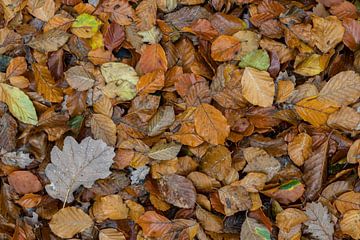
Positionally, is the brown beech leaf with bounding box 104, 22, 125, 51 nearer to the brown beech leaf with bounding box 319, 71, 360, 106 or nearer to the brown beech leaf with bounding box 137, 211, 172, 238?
the brown beech leaf with bounding box 137, 211, 172, 238

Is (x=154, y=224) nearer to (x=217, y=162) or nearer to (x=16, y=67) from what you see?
(x=217, y=162)

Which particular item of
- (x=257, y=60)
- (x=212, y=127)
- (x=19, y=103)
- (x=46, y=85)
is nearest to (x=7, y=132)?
(x=19, y=103)

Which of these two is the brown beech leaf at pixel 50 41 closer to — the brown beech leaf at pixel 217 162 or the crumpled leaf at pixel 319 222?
the brown beech leaf at pixel 217 162


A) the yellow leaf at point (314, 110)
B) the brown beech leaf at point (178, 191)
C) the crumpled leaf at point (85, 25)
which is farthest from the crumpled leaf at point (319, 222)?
the crumpled leaf at point (85, 25)

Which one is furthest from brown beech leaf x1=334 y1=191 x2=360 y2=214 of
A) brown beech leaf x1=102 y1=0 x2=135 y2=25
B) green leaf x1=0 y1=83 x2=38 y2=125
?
green leaf x1=0 y1=83 x2=38 y2=125

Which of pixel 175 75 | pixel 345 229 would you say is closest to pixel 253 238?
pixel 345 229

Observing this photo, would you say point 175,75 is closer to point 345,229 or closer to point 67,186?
point 67,186
